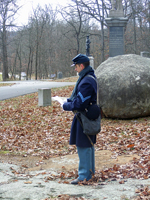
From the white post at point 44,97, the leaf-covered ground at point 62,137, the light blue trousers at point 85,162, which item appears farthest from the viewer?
the white post at point 44,97

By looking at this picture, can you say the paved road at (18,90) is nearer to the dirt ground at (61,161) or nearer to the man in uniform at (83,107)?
the dirt ground at (61,161)

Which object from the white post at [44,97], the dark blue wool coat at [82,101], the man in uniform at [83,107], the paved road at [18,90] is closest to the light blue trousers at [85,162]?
the man in uniform at [83,107]

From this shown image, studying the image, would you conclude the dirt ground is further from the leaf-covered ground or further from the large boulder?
the large boulder

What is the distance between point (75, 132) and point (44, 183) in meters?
0.91

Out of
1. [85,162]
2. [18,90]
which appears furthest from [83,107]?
[18,90]

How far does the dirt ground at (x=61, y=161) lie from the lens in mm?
5495

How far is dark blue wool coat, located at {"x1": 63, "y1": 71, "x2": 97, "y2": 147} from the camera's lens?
3924 millimetres

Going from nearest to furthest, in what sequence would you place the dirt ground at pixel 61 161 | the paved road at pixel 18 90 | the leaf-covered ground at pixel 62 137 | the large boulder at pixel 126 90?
the leaf-covered ground at pixel 62 137
the dirt ground at pixel 61 161
the large boulder at pixel 126 90
the paved road at pixel 18 90

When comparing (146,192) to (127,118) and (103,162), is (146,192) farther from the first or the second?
(127,118)

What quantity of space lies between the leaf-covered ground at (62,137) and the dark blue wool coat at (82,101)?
649 millimetres

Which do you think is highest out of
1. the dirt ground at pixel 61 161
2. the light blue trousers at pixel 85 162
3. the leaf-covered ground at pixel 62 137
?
the light blue trousers at pixel 85 162

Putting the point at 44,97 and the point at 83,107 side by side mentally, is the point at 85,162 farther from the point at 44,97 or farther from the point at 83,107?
the point at 44,97

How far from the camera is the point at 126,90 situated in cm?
857

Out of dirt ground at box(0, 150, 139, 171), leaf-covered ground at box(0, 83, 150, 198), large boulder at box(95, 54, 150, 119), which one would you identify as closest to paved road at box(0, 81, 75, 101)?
leaf-covered ground at box(0, 83, 150, 198)
